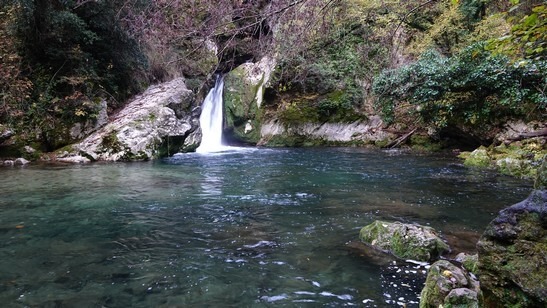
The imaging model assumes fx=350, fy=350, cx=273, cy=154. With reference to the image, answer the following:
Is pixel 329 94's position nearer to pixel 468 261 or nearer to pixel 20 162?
pixel 20 162

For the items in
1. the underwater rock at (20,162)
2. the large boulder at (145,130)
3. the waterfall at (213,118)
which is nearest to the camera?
the underwater rock at (20,162)

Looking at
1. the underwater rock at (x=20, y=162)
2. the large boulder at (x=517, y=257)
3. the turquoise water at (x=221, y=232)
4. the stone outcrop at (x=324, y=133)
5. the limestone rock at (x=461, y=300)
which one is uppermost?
the stone outcrop at (x=324, y=133)

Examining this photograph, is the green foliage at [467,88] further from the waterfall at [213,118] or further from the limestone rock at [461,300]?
the limestone rock at [461,300]

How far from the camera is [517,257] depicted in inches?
100.0

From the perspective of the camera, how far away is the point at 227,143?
A: 66.0ft

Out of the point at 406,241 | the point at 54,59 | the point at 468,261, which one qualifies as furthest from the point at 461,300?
the point at 54,59

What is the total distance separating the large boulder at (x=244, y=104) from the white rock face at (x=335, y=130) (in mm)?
731

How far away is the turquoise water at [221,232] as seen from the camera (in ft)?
11.2

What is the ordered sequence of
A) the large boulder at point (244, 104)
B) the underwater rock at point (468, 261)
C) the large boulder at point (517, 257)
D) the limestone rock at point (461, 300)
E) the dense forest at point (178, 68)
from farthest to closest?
1. the large boulder at point (244, 104)
2. the dense forest at point (178, 68)
3. the underwater rock at point (468, 261)
4. the limestone rock at point (461, 300)
5. the large boulder at point (517, 257)

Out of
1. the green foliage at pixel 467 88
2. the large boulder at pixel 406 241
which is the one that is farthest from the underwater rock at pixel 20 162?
the green foliage at pixel 467 88

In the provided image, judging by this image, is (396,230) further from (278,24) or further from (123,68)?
(123,68)

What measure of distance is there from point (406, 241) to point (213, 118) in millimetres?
16413

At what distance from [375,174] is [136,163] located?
8.10 m

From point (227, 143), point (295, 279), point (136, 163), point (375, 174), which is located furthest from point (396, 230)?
point (227, 143)
